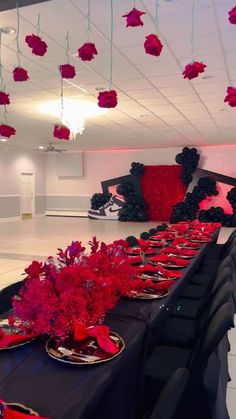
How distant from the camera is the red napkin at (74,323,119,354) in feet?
4.51

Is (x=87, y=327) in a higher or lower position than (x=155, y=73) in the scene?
lower

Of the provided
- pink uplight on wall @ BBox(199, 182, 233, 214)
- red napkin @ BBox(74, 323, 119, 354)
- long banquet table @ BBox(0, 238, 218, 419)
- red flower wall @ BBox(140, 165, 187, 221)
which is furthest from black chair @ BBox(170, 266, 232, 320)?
red flower wall @ BBox(140, 165, 187, 221)

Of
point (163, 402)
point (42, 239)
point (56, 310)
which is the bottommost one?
point (42, 239)

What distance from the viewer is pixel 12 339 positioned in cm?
143

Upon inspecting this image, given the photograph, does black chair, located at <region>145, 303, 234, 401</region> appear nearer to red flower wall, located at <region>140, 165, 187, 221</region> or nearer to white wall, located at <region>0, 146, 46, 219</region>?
red flower wall, located at <region>140, 165, 187, 221</region>

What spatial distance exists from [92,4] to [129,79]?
7.55 feet

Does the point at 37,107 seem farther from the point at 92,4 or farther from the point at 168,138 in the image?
the point at 168,138

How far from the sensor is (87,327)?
1.49 m

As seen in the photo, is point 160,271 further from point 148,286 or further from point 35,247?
point 35,247

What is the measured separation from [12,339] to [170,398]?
2.21ft

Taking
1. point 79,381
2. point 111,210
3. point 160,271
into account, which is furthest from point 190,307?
point 111,210

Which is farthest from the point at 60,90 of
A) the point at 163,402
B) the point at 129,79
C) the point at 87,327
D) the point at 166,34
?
the point at 163,402

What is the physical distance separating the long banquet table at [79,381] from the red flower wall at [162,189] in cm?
1314

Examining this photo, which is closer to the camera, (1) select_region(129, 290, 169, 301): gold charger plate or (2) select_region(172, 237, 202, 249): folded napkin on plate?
(1) select_region(129, 290, 169, 301): gold charger plate
